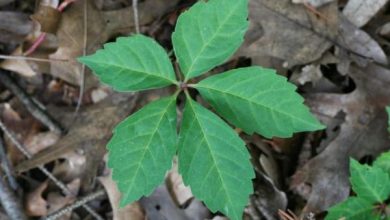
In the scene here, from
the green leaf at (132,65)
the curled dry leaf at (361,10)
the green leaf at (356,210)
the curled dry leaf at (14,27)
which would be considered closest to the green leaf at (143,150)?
the green leaf at (132,65)

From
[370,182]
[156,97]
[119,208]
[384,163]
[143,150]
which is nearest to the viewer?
[143,150]

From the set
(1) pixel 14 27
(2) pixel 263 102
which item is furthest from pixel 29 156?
(2) pixel 263 102

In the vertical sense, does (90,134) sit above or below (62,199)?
above

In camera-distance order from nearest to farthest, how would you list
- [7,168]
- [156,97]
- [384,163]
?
[384,163]
[7,168]
[156,97]

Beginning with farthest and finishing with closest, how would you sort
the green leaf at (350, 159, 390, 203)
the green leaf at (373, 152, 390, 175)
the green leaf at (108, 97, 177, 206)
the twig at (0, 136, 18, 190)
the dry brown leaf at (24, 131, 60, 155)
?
the dry brown leaf at (24, 131, 60, 155) → the twig at (0, 136, 18, 190) → the green leaf at (373, 152, 390, 175) → the green leaf at (350, 159, 390, 203) → the green leaf at (108, 97, 177, 206)

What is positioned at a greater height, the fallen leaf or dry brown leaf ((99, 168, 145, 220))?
the fallen leaf

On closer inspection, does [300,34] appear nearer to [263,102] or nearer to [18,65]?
[263,102]

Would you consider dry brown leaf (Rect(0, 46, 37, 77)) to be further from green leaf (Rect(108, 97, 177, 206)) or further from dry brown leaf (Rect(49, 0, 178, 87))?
green leaf (Rect(108, 97, 177, 206))

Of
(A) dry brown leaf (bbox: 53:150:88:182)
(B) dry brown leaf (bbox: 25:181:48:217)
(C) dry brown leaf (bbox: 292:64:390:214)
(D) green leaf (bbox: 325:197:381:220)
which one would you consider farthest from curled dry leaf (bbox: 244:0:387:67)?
(B) dry brown leaf (bbox: 25:181:48:217)
